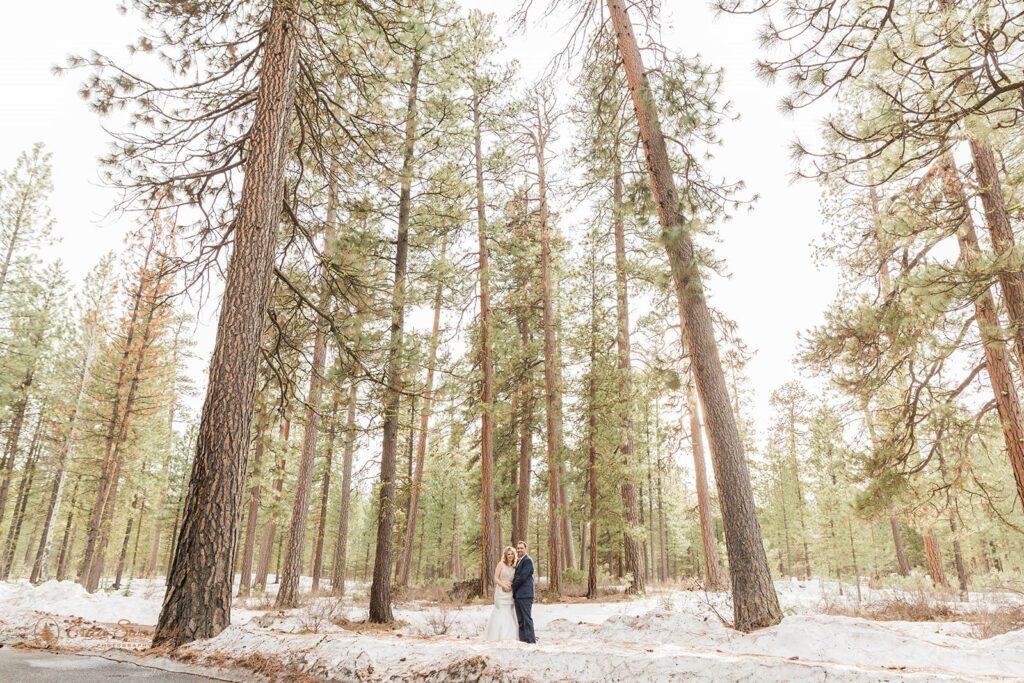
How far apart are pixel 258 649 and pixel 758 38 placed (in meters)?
7.90

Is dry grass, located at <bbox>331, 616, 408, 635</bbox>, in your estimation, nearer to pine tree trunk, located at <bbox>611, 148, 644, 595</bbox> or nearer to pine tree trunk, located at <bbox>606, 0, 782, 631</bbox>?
pine tree trunk, located at <bbox>606, 0, 782, 631</bbox>

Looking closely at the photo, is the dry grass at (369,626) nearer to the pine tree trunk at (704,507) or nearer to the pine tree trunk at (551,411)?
the pine tree trunk at (551,411)

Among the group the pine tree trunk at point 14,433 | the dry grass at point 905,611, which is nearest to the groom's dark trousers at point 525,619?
the dry grass at point 905,611

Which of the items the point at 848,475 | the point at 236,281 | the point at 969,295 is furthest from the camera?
the point at 848,475

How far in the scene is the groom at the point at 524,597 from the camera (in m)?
7.87

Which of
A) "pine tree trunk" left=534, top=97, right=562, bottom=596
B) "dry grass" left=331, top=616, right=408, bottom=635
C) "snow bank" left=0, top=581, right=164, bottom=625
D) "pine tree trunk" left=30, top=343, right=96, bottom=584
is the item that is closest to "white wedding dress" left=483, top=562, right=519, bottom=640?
"dry grass" left=331, top=616, right=408, bottom=635

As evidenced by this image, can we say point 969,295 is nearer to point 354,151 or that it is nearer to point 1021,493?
point 1021,493

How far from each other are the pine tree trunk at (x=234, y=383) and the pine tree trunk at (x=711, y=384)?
17.9 ft

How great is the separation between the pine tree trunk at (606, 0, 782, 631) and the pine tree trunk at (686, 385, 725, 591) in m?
7.37

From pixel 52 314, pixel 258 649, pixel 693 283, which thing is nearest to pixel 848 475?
pixel 693 283

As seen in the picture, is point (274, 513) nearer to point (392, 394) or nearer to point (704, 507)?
point (392, 394)

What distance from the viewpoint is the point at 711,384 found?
7258mm

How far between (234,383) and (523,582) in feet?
17.9

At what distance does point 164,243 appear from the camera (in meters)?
17.0
